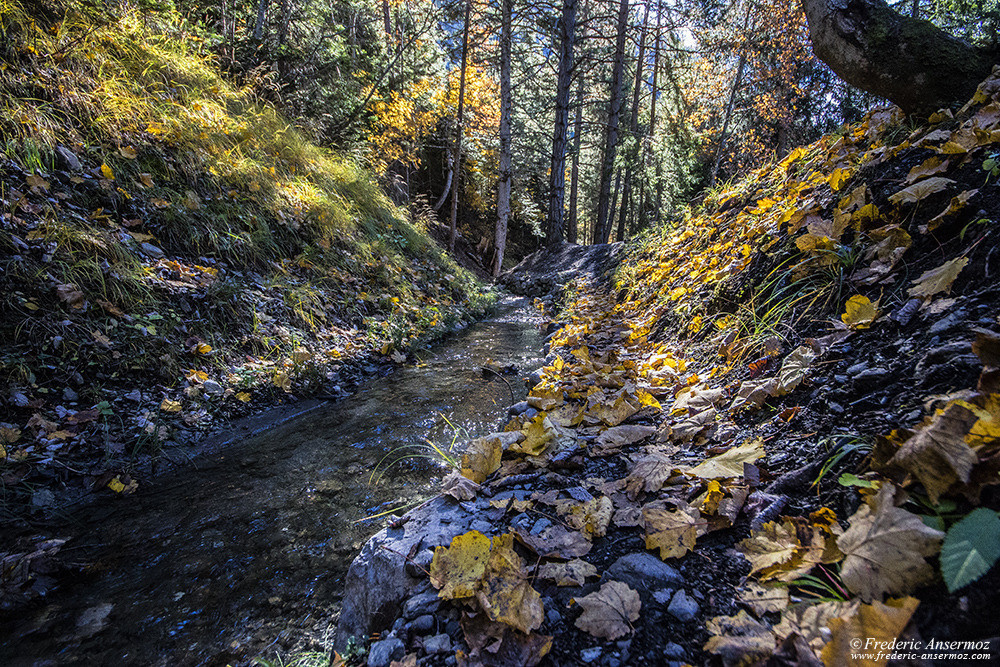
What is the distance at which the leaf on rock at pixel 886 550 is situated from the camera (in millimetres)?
723

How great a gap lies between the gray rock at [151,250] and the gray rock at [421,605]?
3.63 metres

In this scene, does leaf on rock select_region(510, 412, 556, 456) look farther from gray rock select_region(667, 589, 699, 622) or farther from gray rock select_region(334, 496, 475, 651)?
gray rock select_region(667, 589, 699, 622)

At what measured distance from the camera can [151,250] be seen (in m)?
3.29

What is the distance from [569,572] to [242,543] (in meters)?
1.65

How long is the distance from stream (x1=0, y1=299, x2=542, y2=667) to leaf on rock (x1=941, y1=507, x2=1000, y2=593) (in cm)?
168

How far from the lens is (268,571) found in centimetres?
171

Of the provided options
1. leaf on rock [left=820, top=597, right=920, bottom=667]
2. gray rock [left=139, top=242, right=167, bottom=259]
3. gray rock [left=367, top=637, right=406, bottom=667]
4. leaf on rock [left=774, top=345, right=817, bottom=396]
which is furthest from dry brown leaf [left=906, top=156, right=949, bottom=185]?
gray rock [left=139, top=242, right=167, bottom=259]

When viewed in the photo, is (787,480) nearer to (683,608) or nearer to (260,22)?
(683,608)

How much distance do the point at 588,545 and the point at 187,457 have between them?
2.64 meters

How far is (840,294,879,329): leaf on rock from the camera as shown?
1.44 metres

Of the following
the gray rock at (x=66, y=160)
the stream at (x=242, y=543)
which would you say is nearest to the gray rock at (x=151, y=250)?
the gray rock at (x=66, y=160)

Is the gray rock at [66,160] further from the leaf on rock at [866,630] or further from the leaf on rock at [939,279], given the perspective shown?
the leaf on rock at [939,279]

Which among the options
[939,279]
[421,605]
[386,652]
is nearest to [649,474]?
[421,605]

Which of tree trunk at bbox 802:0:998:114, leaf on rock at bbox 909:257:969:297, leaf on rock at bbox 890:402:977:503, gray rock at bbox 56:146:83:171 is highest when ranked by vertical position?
tree trunk at bbox 802:0:998:114
